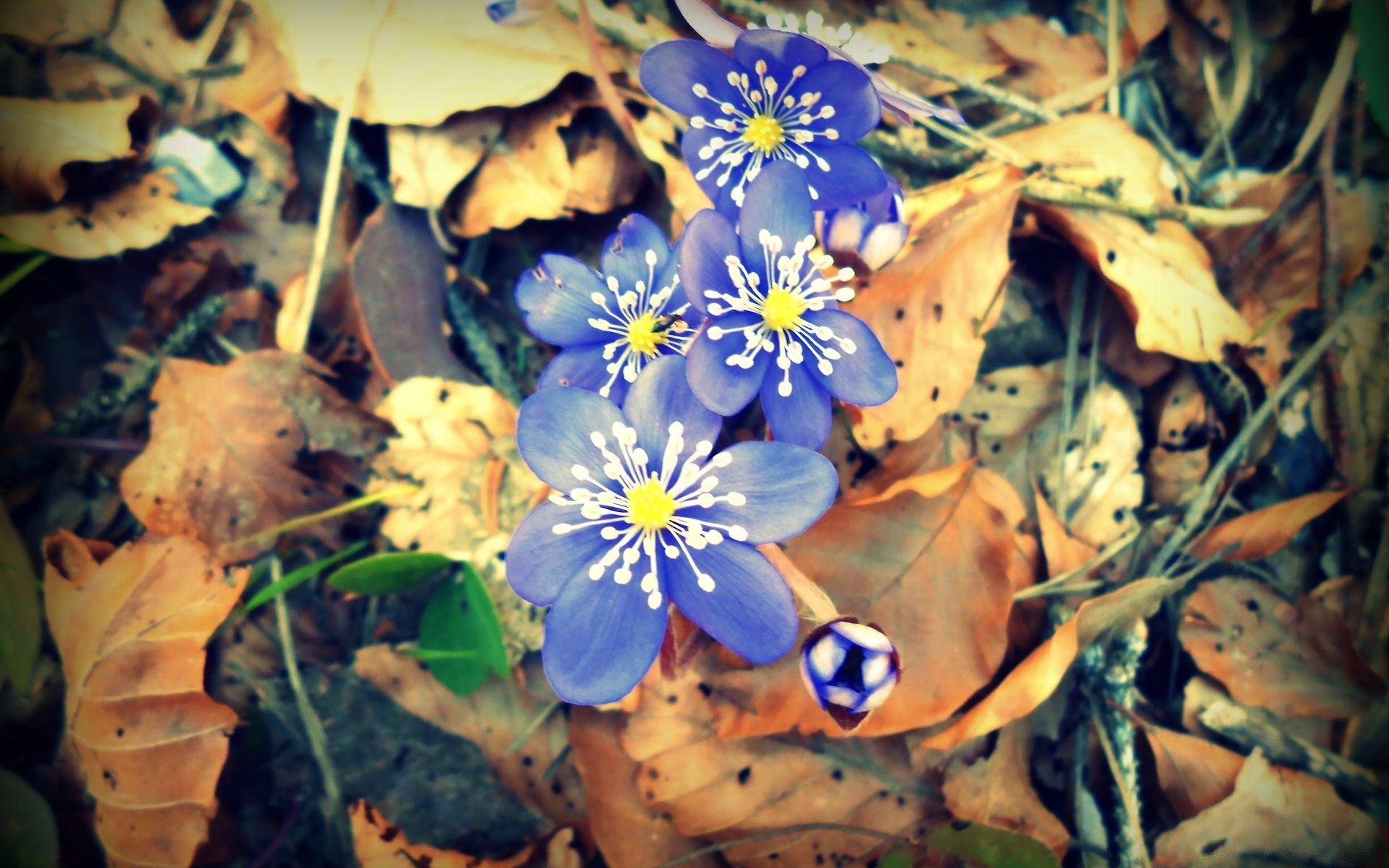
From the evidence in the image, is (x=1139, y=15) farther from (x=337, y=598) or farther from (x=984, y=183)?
(x=337, y=598)

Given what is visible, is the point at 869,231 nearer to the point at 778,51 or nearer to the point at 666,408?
the point at 778,51

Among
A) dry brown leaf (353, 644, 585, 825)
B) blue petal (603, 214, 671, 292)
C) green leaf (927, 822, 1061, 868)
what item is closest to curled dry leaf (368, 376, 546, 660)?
dry brown leaf (353, 644, 585, 825)

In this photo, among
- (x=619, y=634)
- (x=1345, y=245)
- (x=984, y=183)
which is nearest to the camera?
(x=619, y=634)

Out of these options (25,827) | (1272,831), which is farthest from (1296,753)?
(25,827)

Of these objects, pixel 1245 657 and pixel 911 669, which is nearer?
pixel 911 669

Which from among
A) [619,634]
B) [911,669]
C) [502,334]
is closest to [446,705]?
[619,634]

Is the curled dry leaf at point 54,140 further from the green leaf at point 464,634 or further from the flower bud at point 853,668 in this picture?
the flower bud at point 853,668
